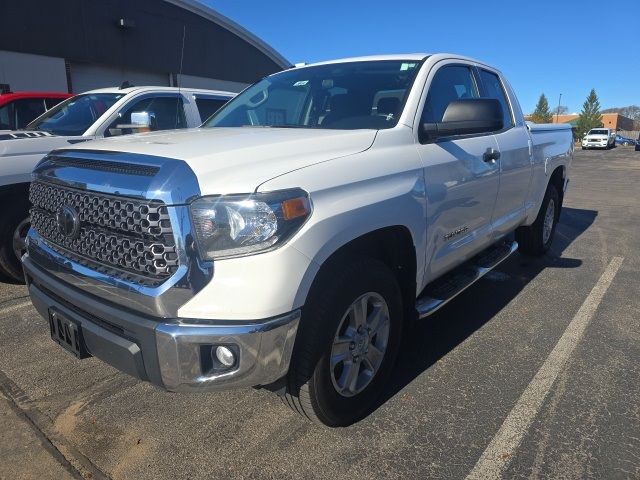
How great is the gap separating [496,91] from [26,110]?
6.28 meters

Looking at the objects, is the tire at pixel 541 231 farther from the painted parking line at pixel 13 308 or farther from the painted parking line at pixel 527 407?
the painted parking line at pixel 13 308

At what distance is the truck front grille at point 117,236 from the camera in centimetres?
190

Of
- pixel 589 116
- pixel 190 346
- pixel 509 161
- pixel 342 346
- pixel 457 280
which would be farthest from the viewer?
pixel 589 116

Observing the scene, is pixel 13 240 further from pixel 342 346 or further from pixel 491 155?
pixel 491 155

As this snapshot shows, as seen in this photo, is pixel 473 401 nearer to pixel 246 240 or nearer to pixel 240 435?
pixel 240 435

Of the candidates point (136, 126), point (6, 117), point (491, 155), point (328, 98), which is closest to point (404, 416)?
point (491, 155)

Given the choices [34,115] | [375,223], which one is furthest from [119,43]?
[375,223]

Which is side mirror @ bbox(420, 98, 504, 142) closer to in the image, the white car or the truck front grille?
the truck front grille

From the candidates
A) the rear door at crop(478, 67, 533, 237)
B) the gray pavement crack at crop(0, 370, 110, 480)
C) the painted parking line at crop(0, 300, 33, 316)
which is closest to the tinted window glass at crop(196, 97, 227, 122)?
the painted parking line at crop(0, 300, 33, 316)

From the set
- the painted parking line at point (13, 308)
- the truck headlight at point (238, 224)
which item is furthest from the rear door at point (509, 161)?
the painted parking line at point (13, 308)

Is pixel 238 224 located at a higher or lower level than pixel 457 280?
higher

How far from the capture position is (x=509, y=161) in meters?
3.90

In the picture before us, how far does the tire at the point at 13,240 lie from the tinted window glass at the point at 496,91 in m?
4.28

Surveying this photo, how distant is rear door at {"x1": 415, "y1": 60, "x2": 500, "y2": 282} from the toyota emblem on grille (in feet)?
5.93
